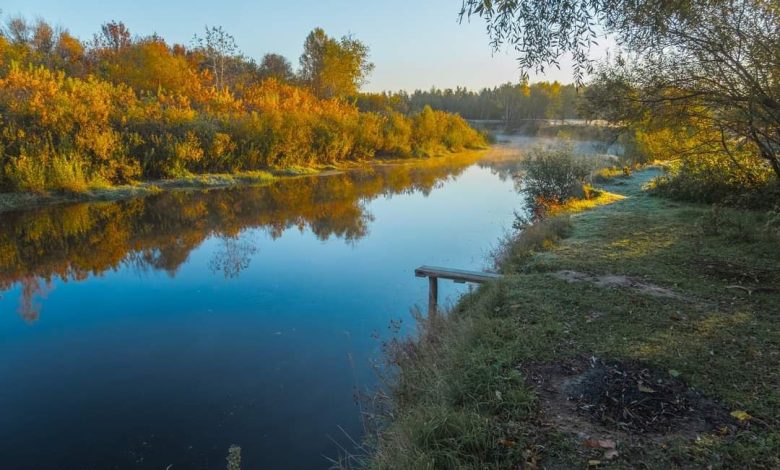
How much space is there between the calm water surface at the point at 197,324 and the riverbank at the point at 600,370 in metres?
1.11

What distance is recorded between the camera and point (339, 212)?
16.1 meters

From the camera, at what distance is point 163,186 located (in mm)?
18672

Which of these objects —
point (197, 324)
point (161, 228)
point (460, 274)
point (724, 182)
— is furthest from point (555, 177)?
point (197, 324)

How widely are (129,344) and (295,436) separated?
3.03 metres

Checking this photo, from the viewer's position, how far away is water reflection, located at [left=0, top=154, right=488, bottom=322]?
375 inches

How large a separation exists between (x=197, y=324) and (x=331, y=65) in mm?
39546

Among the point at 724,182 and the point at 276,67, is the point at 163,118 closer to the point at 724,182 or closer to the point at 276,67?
the point at 724,182

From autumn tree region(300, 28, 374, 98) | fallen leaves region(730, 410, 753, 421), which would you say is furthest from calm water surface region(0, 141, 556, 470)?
autumn tree region(300, 28, 374, 98)

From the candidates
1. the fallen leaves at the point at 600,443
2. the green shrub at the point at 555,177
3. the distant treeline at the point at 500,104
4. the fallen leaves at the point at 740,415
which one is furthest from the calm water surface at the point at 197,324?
the distant treeline at the point at 500,104

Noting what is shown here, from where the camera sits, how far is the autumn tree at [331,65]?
142ft

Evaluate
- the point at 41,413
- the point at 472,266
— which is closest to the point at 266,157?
the point at 472,266

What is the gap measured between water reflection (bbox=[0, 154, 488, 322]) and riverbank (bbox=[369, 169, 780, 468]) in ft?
19.6

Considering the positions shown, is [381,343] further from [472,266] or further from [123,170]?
[123,170]

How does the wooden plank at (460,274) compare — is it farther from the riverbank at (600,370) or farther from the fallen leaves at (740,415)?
the fallen leaves at (740,415)
